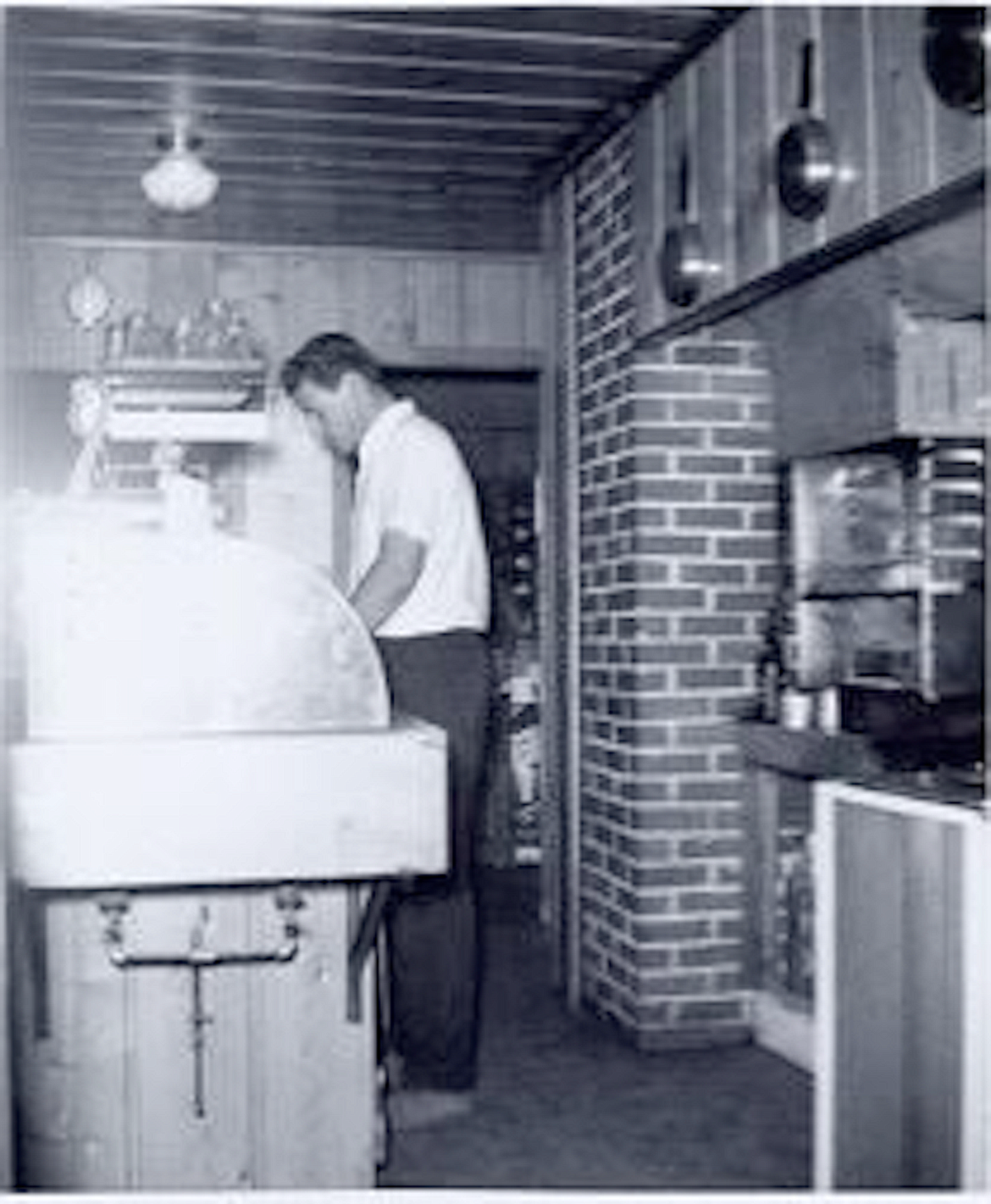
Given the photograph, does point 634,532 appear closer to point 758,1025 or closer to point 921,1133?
point 758,1025

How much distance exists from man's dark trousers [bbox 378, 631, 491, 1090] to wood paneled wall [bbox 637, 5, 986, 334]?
102cm

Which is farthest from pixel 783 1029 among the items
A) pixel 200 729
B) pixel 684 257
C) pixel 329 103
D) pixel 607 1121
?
pixel 329 103

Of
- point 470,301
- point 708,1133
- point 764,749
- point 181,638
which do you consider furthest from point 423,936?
point 470,301

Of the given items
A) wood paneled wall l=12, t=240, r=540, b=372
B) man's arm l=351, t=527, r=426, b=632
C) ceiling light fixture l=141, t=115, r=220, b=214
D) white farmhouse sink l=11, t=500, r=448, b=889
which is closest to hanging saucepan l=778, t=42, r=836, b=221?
man's arm l=351, t=527, r=426, b=632

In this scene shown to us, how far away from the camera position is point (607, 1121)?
3445mm

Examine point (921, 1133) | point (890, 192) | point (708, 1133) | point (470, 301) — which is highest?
point (470, 301)

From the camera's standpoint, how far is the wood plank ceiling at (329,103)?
11.2 ft

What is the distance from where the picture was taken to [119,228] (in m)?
5.31

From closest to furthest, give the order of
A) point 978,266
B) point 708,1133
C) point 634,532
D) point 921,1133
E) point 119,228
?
point 921,1133, point 708,1133, point 978,266, point 634,532, point 119,228

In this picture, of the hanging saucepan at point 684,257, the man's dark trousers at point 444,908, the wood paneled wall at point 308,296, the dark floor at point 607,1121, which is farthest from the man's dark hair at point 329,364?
the wood paneled wall at point 308,296

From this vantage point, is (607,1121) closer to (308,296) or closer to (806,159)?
(806,159)

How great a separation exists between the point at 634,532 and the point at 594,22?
4.10 feet

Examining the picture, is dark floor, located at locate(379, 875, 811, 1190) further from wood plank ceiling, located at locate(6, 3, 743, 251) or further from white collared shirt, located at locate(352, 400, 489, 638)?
wood plank ceiling, located at locate(6, 3, 743, 251)

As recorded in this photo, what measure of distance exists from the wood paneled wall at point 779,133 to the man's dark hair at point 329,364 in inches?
30.7
